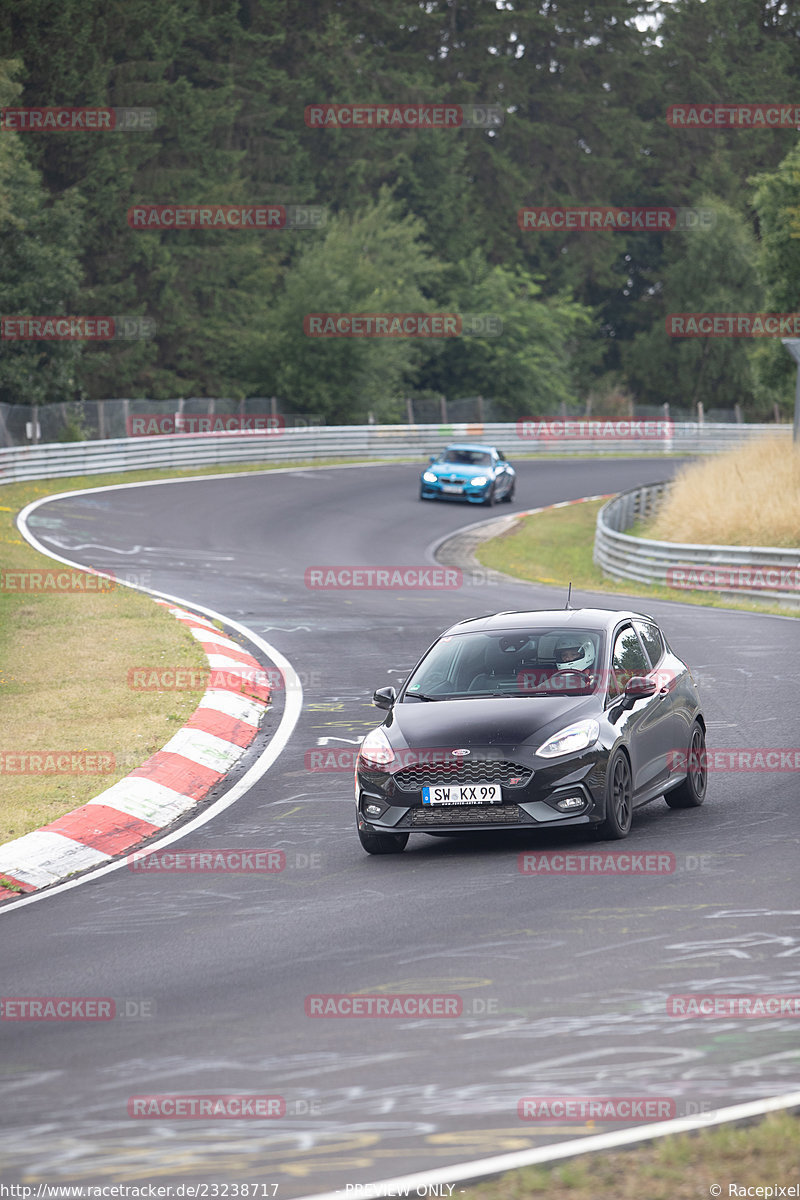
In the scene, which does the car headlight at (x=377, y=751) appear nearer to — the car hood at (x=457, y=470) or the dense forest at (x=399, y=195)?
the car hood at (x=457, y=470)

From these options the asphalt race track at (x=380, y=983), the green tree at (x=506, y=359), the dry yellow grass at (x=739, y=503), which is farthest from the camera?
the green tree at (x=506, y=359)

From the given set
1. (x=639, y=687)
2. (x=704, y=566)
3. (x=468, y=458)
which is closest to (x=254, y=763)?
(x=639, y=687)

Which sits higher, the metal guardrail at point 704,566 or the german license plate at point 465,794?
the german license plate at point 465,794

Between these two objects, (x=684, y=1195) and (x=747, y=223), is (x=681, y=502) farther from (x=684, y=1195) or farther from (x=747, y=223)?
(x=747, y=223)

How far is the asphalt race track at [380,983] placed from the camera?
18.1 feet

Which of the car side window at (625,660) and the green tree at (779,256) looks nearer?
the car side window at (625,660)

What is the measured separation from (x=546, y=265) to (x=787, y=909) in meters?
88.1

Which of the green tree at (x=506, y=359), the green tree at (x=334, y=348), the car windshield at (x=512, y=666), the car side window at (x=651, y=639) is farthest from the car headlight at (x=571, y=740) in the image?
the green tree at (x=506, y=359)

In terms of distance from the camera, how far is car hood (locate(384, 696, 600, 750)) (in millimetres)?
9945

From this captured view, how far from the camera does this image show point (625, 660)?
36.9 feet

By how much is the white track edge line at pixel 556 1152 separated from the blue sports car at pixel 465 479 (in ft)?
123

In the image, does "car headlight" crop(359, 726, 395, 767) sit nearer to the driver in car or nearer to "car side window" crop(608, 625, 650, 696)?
the driver in car

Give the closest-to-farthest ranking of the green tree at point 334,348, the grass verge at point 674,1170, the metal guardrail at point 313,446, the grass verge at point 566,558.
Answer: the grass verge at point 674,1170, the grass verge at point 566,558, the metal guardrail at point 313,446, the green tree at point 334,348

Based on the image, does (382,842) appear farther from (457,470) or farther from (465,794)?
(457,470)
